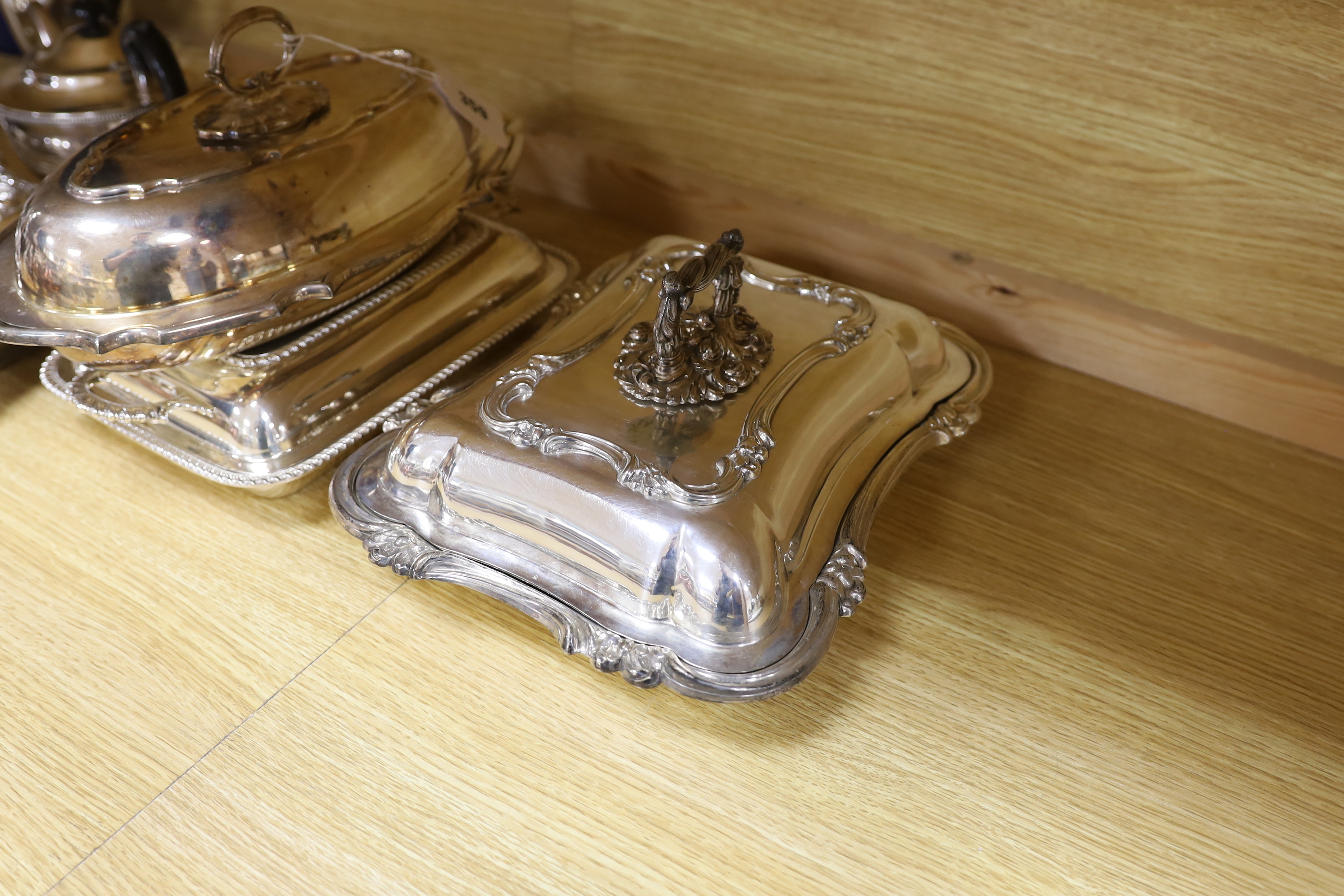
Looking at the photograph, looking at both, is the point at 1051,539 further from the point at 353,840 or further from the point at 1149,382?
the point at 353,840

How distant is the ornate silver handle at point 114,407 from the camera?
64 centimetres

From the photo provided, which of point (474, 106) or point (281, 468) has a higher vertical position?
point (474, 106)

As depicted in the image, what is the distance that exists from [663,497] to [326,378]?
0.87 feet

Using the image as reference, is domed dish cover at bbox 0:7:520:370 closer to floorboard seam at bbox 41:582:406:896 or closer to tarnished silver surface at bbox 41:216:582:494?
tarnished silver surface at bbox 41:216:582:494

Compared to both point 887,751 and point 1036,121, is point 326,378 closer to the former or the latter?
point 887,751

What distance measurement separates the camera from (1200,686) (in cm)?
53

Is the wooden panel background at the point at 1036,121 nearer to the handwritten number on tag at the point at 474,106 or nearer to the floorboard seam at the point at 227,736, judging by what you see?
the handwritten number on tag at the point at 474,106

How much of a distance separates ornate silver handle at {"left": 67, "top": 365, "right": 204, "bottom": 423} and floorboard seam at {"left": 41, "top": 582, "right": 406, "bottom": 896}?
0.59ft

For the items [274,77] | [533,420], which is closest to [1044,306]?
[533,420]

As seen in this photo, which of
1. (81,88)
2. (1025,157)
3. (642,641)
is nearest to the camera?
(642,641)

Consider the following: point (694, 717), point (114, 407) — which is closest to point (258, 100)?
point (114, 407)

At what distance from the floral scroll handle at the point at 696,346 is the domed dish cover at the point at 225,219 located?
7.4 inches

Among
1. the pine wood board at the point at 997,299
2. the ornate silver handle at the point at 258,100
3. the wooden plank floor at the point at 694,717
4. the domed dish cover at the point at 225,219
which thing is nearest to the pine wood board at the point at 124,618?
the wooden plank floor at the point at 694,717

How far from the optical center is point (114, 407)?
0.65 metres
